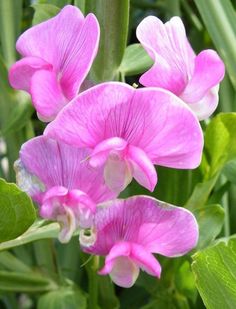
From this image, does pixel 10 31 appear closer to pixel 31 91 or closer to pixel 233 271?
pixel 31 91

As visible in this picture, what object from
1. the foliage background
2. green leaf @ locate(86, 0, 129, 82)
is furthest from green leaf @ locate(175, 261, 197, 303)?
green leaf @ locate(86, 0, 129, 82)

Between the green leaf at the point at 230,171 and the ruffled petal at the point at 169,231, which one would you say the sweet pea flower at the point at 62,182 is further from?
the green leaf at the point at 230,171

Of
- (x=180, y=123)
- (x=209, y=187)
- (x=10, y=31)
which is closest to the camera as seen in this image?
(x=180, y=123)

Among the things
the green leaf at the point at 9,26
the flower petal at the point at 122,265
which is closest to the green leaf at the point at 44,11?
the green leaf at the point at 9,26

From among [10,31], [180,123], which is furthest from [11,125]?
[180,123]

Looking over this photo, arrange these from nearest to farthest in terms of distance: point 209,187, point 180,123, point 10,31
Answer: point 180,123 → point 209,187 → point 10,31

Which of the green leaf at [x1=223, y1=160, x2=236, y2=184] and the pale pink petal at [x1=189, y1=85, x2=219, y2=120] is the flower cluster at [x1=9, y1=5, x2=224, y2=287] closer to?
the pale pink petal at [x1=189, y1=85, x2=219, y2=120]
